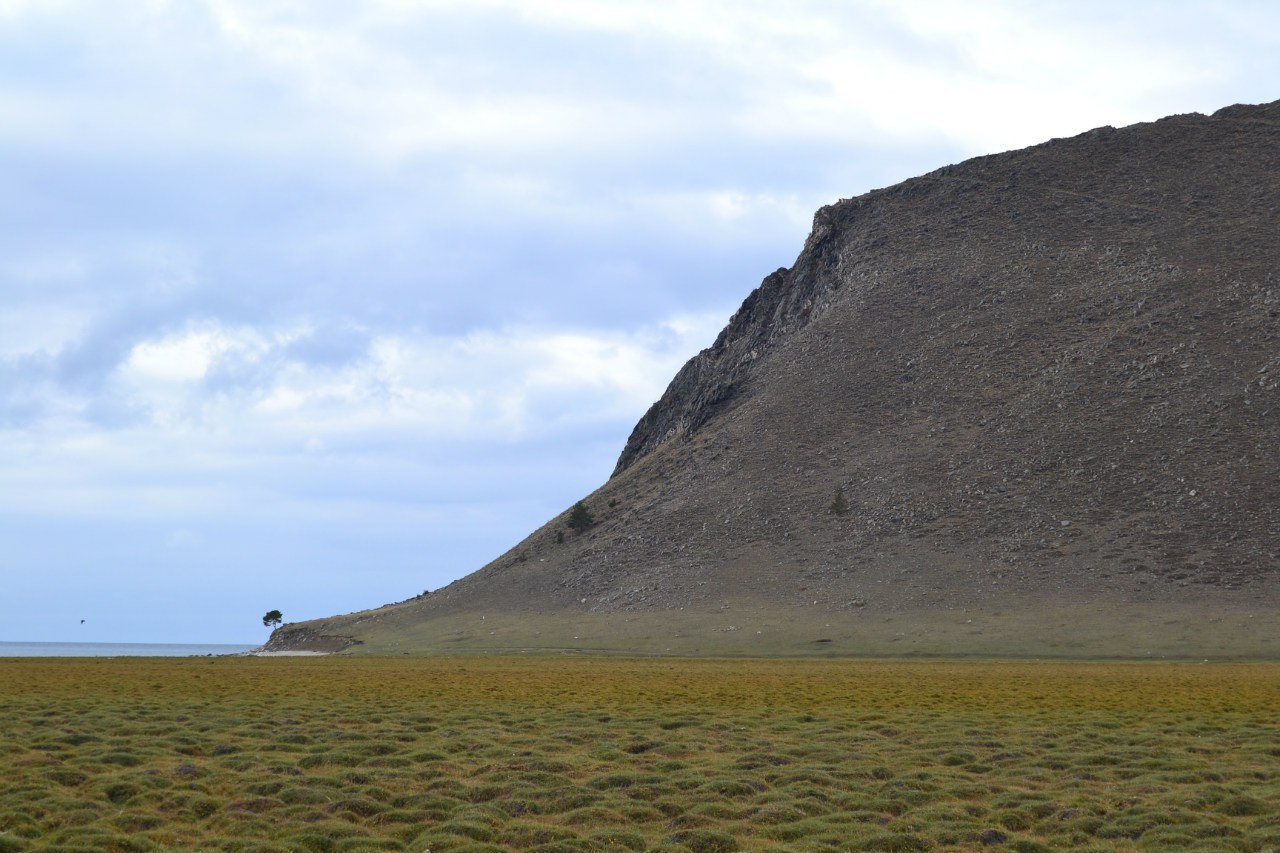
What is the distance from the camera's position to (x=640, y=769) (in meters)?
22.8

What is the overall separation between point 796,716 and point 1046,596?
50.8 metres

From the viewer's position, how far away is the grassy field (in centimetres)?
1756

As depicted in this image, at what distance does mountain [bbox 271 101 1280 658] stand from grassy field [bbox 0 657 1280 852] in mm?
37763

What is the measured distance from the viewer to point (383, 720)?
1193 inches

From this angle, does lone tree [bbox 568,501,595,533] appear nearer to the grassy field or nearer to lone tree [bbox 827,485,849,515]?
lone tree [bbox 827,485,849,515]

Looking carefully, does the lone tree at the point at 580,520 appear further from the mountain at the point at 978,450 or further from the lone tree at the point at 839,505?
the lone tree at the point at 839,505

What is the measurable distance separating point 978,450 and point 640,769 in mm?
78221

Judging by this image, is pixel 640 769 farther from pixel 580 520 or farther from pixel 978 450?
pixel 580 520

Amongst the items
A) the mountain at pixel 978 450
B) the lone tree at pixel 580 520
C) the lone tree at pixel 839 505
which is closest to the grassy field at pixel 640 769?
the mountain at pixel 978 450

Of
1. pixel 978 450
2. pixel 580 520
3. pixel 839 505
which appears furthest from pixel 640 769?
pixel 580 520

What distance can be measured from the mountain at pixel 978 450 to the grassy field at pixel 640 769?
3776cm

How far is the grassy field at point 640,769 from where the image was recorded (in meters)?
17.6

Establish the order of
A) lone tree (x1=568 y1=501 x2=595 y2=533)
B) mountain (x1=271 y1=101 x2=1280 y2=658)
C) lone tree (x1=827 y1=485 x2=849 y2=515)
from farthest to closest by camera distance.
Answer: lone tree (x1=568 y1=501 x2=595 y2=533), lone tree (x1=827 y1=485 x2=849 y2=515), mountain (x1=271 y1=101 x2=1280 y2=658)

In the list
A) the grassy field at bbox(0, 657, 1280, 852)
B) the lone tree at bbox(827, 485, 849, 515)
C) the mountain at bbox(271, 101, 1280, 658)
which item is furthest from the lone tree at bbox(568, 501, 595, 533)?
the grassy field at bbox(0, 657, 1280, 852)
